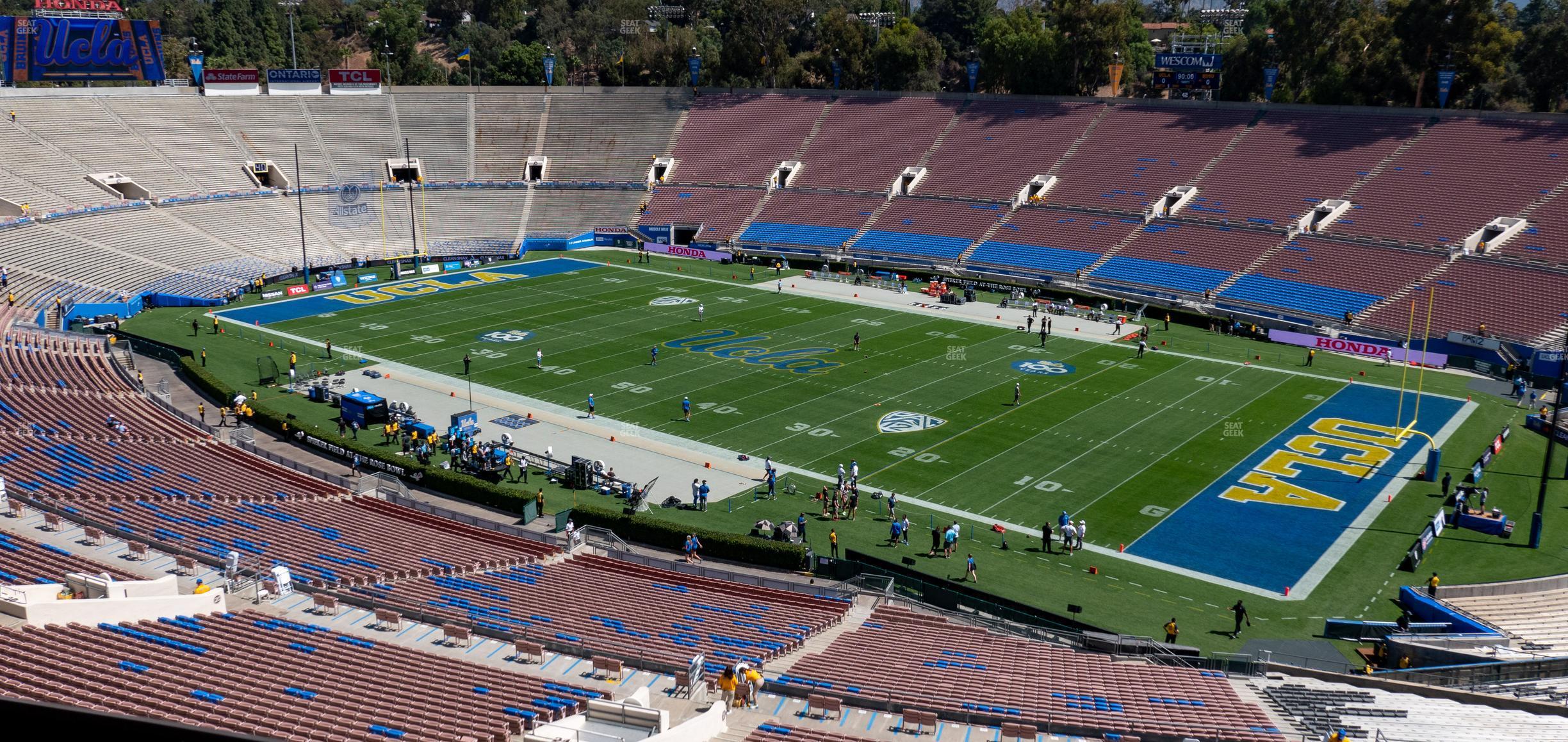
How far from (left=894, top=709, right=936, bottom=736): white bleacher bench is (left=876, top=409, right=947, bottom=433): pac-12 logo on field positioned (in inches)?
916

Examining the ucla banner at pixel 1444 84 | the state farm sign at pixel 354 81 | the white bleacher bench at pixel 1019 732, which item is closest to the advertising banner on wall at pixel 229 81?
the state farm sign at pixel 354 81

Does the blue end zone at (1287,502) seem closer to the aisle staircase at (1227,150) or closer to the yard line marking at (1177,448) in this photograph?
the yard line marking at (1177,448)

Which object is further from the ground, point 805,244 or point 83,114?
point 83,114

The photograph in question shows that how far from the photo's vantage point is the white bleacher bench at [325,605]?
21.5 m

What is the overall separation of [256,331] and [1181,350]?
44485 millimetres

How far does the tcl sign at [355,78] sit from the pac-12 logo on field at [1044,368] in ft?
202

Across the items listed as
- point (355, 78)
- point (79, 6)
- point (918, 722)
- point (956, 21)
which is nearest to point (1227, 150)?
point (918, 722)

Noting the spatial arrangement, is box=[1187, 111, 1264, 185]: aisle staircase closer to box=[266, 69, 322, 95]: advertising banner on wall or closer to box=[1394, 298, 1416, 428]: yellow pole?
box=[1394, 298, 1416, 428]: yellow pole

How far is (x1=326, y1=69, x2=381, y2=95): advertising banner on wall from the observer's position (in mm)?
86812

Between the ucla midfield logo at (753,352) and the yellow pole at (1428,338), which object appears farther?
the ucla midfield logo at (753,352)

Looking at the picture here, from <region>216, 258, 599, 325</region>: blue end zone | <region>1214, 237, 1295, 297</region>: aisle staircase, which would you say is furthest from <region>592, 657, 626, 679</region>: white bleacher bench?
<region>1214, 237, 1295, 297</region>: aisle staircase

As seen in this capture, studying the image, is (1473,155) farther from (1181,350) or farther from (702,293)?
(702,293)

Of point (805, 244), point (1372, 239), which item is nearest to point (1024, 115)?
point (805, 244)

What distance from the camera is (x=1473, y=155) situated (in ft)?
208
